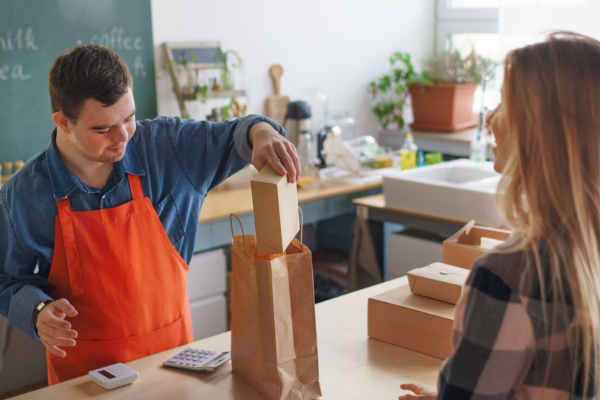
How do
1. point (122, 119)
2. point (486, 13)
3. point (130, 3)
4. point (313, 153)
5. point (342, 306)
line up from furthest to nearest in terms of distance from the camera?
point (486, 13) < point (313, 153) < point (130, 3) < point (342, 306) < point (122, 119)

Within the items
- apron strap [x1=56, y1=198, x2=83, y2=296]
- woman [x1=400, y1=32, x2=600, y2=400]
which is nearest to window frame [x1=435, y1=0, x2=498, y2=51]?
apron strap [x1=56, y1=198, x2=83, y2=296]

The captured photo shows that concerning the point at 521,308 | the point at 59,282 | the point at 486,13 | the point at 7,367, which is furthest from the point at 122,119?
the point at 486,13

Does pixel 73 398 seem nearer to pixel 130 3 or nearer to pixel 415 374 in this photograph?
pixel 415 374

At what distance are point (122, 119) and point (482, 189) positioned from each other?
1.57m

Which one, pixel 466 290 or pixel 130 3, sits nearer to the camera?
pixel 466 290

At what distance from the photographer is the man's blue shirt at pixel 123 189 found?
127 centimetres

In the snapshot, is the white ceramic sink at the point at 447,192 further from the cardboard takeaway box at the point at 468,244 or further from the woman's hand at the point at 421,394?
the woman's hand at the point at 421,394

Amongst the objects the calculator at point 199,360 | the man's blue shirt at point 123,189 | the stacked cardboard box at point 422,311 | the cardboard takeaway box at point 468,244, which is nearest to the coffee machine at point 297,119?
the man's blue shirt at point 123,189

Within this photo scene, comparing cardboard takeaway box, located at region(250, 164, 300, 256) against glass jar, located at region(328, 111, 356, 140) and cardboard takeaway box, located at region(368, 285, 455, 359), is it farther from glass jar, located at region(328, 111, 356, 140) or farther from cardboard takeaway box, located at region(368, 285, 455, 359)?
glass jar, located at region(328, 111, 356, 140)

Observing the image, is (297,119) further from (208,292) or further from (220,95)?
(208,292)

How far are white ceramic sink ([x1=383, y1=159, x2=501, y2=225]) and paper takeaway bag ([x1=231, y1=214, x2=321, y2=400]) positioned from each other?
1339mm

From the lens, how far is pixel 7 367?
2.04 metres

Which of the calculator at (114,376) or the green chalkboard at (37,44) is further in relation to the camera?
the green chalkboard at (37,44)

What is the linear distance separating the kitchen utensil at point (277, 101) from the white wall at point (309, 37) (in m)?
0.04
